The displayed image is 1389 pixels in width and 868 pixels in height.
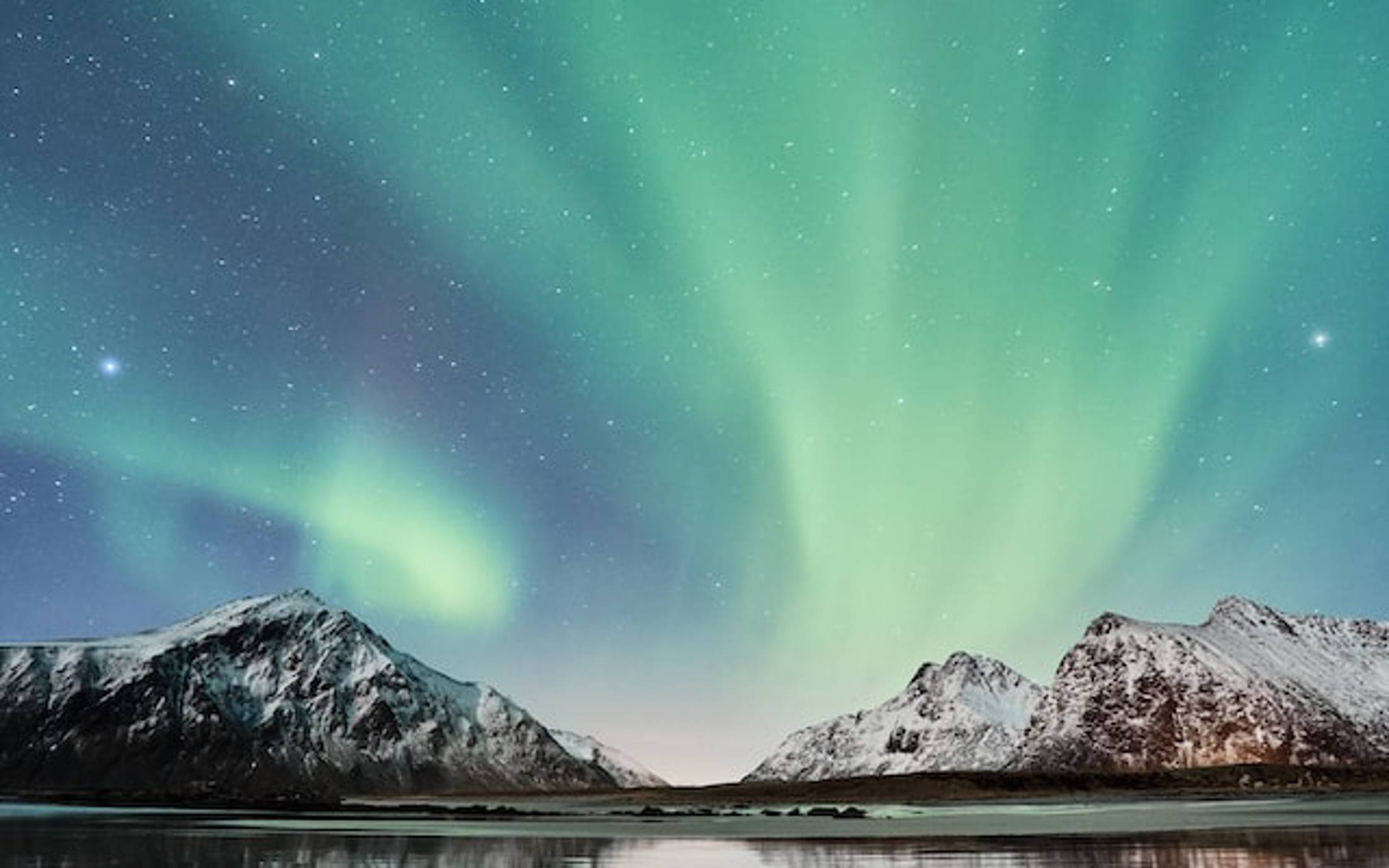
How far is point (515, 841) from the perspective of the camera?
57.9 m

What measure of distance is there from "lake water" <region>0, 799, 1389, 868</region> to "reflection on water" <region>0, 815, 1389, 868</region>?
0.38ft

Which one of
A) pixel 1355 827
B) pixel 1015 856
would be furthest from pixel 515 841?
pixel 1355 827

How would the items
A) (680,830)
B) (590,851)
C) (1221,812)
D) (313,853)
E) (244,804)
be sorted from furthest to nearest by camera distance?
(244,804)
(1221,812)
(680,830)
(590,851)
(313,853)

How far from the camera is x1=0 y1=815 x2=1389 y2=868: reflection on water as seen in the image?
37219 mm

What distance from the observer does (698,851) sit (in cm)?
4750

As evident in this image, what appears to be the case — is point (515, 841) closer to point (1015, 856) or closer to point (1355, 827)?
point (1015, 856)

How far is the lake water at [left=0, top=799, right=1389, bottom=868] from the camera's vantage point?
126 feet

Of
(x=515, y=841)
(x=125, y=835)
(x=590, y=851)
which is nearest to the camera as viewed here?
(x=590, y=851)

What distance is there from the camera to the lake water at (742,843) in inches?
1515

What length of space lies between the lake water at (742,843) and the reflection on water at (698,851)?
12 centimetres

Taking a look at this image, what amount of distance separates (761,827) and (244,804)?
12383 cm

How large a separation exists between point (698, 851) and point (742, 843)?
7.75 metres

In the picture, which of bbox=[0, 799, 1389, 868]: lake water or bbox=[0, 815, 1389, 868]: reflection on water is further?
bbox=[0, 799, 1389, 868]: lake water

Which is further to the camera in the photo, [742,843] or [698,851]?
[742,843]
